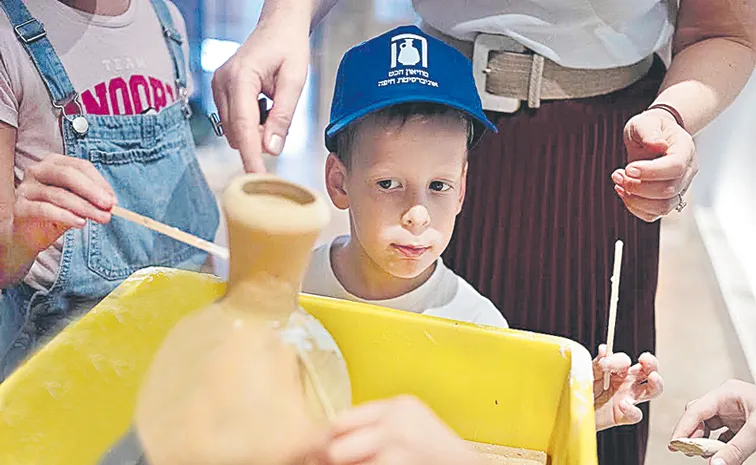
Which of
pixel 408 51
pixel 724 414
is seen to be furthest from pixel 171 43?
pixel 724 414

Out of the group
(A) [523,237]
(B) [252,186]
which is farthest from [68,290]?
(A) [523,237]

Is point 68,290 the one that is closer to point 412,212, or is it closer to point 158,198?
point 158,198

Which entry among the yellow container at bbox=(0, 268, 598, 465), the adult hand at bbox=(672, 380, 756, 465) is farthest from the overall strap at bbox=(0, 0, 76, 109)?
the adult hand at bbox=(672, 380, 756, 465)

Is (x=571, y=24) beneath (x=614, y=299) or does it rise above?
above

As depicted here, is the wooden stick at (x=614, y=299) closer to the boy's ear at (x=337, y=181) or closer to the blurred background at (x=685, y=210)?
the blurred background at (x=685, y=210)

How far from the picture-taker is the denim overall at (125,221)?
0.61 meters

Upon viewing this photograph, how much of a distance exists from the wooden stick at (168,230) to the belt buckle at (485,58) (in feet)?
0.75

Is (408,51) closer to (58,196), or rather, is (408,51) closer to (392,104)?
(392,104)

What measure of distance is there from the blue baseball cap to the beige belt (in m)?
0.01

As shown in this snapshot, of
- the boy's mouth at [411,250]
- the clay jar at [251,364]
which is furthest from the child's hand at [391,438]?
the boy's mouth at [411,250]

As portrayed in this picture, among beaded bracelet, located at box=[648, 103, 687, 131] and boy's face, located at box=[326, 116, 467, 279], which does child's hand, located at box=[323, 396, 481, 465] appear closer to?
boy's face, located at box=[326, 116, 467, 279]

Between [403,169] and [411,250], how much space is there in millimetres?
65

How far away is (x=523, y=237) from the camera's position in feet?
A: 2.23

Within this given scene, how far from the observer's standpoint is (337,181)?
2.01 feet
